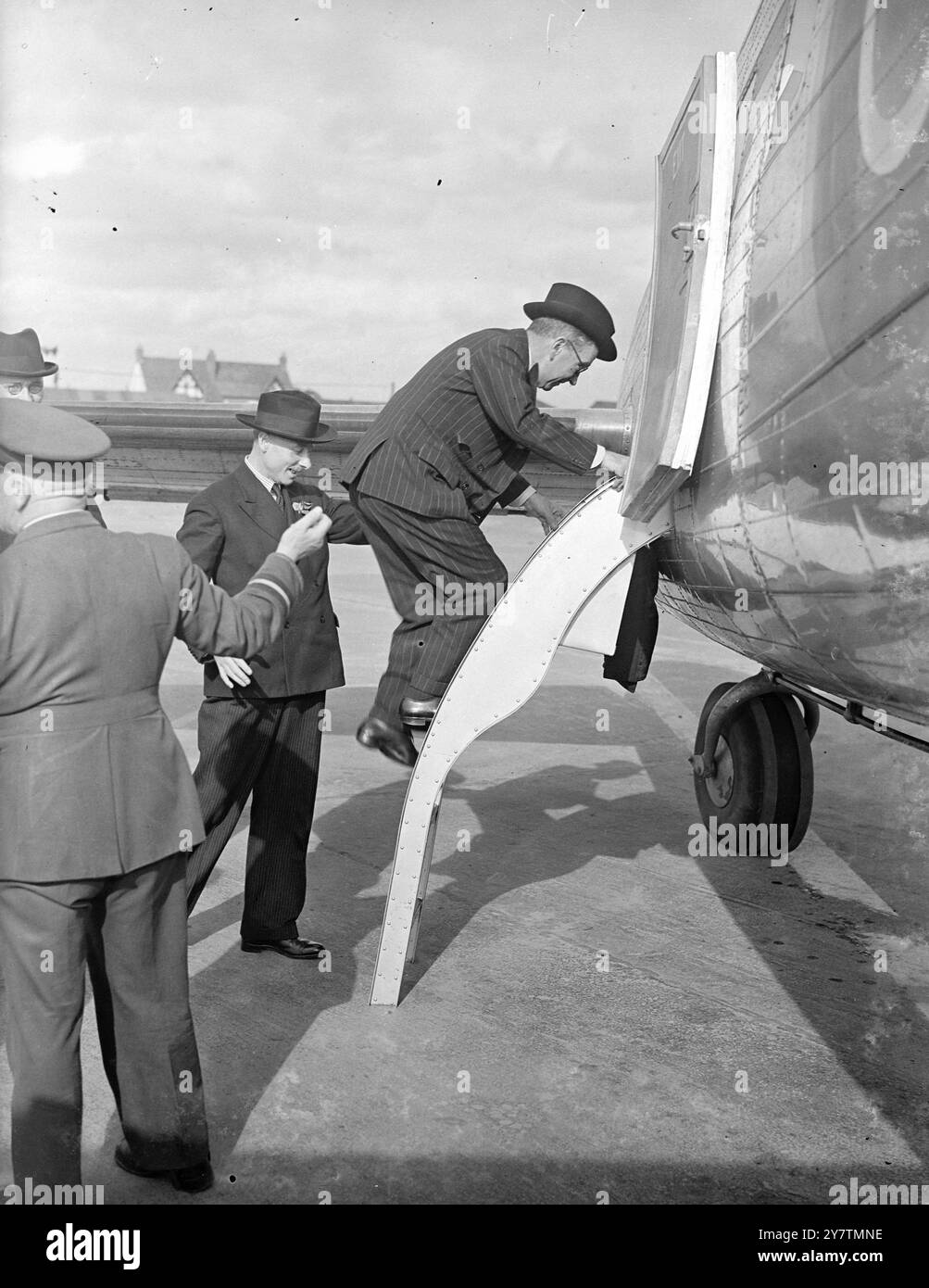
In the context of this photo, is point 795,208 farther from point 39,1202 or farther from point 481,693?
point 39,1202

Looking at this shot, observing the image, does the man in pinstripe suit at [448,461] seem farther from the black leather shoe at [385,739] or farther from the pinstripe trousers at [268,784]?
the pinstripe trousers at [268,784]

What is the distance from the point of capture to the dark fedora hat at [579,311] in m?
3.89

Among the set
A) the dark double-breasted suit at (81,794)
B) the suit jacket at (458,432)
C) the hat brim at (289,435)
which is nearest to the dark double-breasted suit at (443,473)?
the suit jacket at (458,432)

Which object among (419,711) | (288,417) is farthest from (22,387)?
(419,711)

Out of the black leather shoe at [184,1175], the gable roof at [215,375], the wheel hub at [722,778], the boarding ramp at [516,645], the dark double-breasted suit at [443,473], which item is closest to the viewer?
the black leather shoe at [184,1175]

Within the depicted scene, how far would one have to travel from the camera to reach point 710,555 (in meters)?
3.41

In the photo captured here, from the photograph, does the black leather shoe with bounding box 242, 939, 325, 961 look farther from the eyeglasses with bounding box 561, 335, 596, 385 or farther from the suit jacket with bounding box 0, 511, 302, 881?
the eyeglasses with bounding box 561, 335, 596, 385

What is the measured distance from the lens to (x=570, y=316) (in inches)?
153

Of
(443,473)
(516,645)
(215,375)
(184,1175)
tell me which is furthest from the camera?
(215,375)

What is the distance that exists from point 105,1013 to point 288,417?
6.64ft

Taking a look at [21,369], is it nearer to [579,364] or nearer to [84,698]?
[579,364]

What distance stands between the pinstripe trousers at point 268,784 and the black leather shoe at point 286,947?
0.02 m

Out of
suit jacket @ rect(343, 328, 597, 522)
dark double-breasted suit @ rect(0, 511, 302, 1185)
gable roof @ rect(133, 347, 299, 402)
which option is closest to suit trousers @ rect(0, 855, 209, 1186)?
dark double-breasted suit @ rect(0, 511, 302, 1185)
